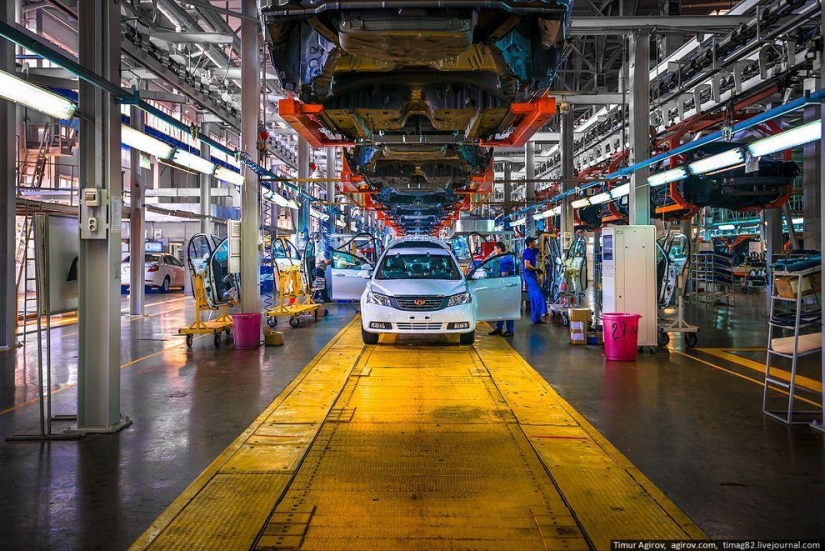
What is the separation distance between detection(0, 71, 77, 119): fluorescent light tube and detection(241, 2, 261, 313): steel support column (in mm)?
4807

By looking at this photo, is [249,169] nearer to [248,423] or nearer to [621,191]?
[248,423]

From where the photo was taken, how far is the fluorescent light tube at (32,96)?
3785 mm

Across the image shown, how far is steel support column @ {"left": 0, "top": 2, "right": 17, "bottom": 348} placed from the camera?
819cm

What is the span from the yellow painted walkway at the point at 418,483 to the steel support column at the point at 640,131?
177 inches

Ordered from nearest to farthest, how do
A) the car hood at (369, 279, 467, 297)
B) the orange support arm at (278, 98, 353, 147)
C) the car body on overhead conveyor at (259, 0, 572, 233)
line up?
the car body on overhead conveyor at (259, 0, 572, 233)
the orange support arm at (278, 98, 353, 147)
the car hood at (369, 279, 467, 297)

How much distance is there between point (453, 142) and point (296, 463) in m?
5.18

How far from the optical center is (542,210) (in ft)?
60.4

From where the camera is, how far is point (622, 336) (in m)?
7.18

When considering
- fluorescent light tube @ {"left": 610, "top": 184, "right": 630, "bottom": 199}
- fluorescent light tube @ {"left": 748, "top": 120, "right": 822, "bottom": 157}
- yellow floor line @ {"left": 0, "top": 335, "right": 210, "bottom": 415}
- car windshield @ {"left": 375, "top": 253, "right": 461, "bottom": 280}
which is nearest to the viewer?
fluorescent light tube @ {"left": 748, "top": 120, "right": 822, "bottom": 157}

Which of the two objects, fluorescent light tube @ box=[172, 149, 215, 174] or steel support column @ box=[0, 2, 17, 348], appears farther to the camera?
steel support column @ box=[0, 2, 17, 348]

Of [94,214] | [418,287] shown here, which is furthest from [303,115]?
[418,287]

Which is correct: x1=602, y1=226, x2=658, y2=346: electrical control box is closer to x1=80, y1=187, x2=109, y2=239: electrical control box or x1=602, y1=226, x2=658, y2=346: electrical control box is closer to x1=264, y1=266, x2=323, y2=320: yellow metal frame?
x1=264, y1=266, x2=323, y2=320: yellow metal frame

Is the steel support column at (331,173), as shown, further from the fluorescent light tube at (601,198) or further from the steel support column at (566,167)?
the fluorescent light tube at (601,198)

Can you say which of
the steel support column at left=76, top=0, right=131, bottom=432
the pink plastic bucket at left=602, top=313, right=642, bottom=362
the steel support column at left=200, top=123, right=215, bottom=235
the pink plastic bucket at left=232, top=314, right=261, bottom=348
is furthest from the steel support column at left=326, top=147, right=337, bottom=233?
the steel support column at left=76, top=0, right=131, bottom=432
